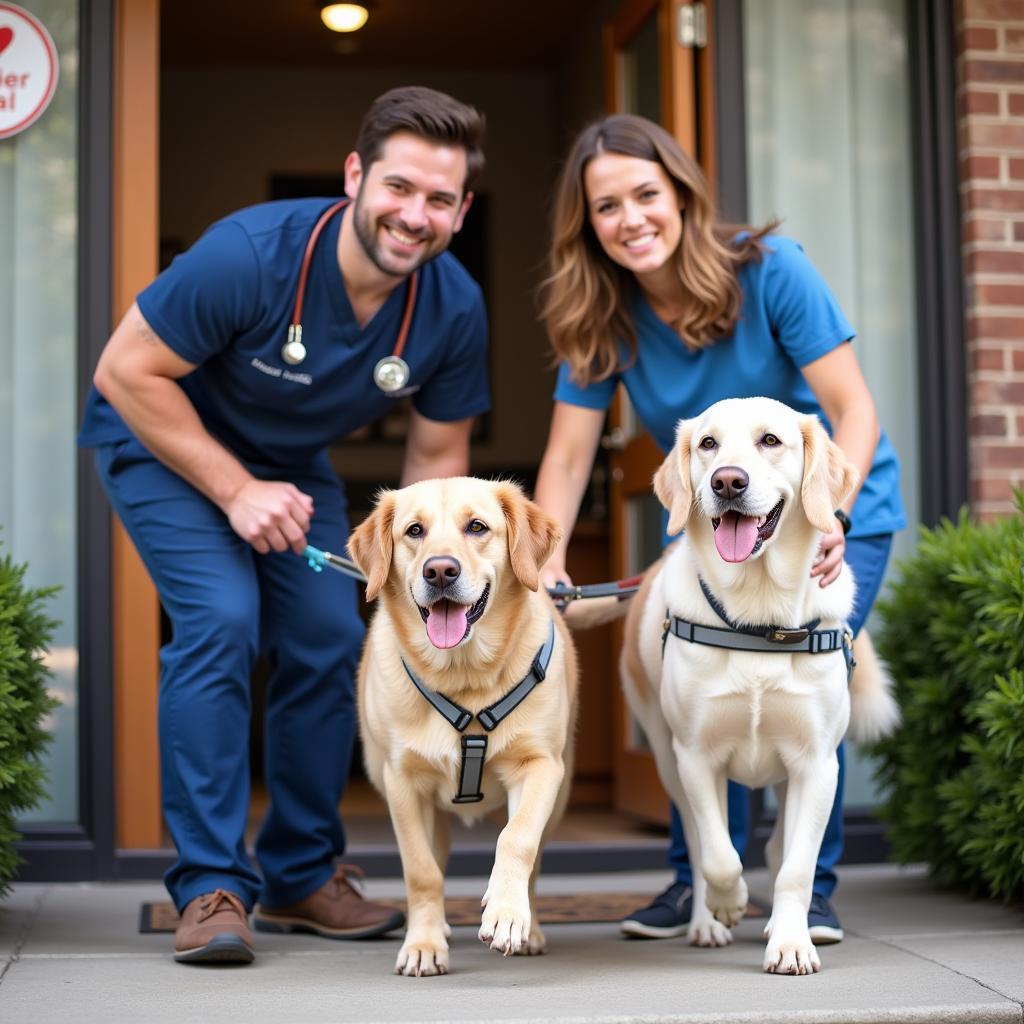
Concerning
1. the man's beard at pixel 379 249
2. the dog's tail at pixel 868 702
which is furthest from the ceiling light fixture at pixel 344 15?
the dog's tail at pixel 868 702

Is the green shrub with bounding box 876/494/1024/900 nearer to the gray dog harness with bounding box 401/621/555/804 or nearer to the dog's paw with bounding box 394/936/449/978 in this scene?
the gray dog harness with bounding box 401/621/555/804

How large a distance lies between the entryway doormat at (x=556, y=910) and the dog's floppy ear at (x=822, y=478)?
1.34 m

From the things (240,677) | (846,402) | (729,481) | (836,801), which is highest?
(846,402)

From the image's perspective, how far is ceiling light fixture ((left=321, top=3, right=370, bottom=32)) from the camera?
7.39m

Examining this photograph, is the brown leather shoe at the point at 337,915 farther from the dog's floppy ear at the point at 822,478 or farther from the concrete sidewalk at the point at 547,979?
the dog's floppy ear at the point at 822,478

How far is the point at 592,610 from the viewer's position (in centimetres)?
379

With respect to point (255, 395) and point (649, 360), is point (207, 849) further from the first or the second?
point (649, 360)

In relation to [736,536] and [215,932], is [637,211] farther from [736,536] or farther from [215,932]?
[215,932]

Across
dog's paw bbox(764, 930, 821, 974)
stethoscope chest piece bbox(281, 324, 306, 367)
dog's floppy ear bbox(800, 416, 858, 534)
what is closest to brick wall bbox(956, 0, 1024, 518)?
dog's floppy ear bbox(800, 416, 858, 534)

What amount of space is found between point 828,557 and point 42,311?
2.74 m

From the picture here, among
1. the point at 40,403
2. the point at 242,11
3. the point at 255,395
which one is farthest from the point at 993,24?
the point at 242,11

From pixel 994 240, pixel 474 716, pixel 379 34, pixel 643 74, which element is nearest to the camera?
pixel 474 716

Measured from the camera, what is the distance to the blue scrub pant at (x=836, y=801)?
11.7 ft

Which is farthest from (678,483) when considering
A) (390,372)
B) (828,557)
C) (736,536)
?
(390,372)
